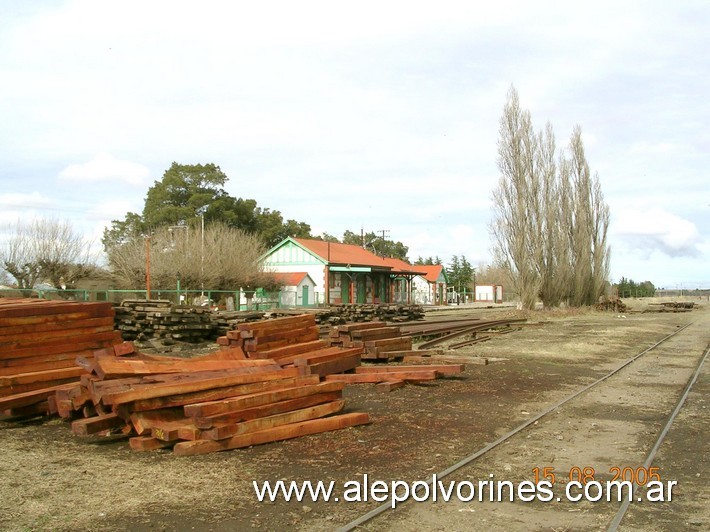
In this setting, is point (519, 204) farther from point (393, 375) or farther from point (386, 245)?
point (386, 245)

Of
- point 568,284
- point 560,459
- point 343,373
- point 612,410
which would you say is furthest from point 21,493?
point 568,284

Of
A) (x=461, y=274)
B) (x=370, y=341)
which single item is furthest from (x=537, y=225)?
(x=461, y=274)

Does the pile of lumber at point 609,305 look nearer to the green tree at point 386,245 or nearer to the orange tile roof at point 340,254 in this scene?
the orange tile roof at point 340,254

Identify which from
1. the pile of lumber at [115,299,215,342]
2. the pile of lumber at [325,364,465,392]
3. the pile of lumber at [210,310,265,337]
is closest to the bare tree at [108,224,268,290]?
the pile of lumber at [210,310,265,337]

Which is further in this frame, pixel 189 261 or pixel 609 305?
pixel 609 305

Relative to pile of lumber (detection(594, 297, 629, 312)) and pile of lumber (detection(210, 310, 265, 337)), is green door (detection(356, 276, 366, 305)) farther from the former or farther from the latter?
pile of lumber (detection(210, 310, 265, 337))

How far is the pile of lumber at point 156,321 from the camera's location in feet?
60.8

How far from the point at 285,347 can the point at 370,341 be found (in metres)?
3.50

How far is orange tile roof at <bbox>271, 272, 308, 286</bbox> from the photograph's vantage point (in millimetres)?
51938

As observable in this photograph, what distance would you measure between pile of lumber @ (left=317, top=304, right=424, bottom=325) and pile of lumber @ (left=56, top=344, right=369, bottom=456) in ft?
50.1

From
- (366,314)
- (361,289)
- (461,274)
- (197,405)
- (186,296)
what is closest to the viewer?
(197,405)

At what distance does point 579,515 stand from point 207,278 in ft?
134

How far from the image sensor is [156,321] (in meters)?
Result: 18.5

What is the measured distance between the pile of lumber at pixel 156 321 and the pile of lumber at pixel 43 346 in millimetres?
7173
